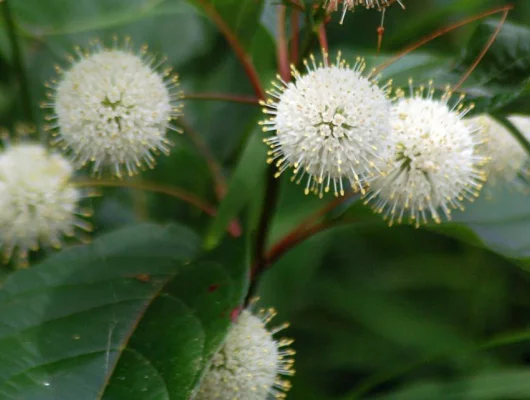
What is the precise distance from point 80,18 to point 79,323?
146 cm

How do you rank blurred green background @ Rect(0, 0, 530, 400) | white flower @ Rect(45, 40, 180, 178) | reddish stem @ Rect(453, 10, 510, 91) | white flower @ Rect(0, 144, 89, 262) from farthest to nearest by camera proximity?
1. blurred green background @ Rect(0, 0, 530, 400)
2. white flower @ Rect(0, 144, 89, 262)
3. reddish stem @ Rect(453, 10, 510, 91)
4. white flower @ Rect(45, 40, 180, 178)

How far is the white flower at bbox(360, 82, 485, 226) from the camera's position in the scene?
157 centimetres

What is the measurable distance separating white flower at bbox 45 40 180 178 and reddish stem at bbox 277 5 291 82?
0.96 feet

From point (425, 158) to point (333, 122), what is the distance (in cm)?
24

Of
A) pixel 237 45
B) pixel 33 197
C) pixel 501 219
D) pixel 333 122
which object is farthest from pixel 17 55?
pixel 501 219

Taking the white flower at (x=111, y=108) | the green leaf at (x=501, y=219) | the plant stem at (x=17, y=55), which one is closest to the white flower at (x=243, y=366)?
the white flower at (x=111, y=108)

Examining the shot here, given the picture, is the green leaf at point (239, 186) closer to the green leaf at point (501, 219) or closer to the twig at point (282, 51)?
the twig at point (282, 51)

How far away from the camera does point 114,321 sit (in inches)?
61.6

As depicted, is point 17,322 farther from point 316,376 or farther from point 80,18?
point 80,18

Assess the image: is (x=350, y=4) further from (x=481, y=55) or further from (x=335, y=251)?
(x=335, y=251)

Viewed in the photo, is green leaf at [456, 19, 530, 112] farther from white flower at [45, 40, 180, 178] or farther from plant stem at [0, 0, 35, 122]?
plant stem at [0, 0, 35, 122]

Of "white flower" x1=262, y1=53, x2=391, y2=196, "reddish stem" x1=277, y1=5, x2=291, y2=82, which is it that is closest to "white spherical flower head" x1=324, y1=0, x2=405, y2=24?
"white flower" x1=262, y1=53, x2=391, y2=196

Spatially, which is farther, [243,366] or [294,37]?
[294,37]

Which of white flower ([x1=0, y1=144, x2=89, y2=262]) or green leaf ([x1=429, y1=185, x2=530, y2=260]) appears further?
green leaf ([x1=429, y1=185, x2=530, y2=260])
